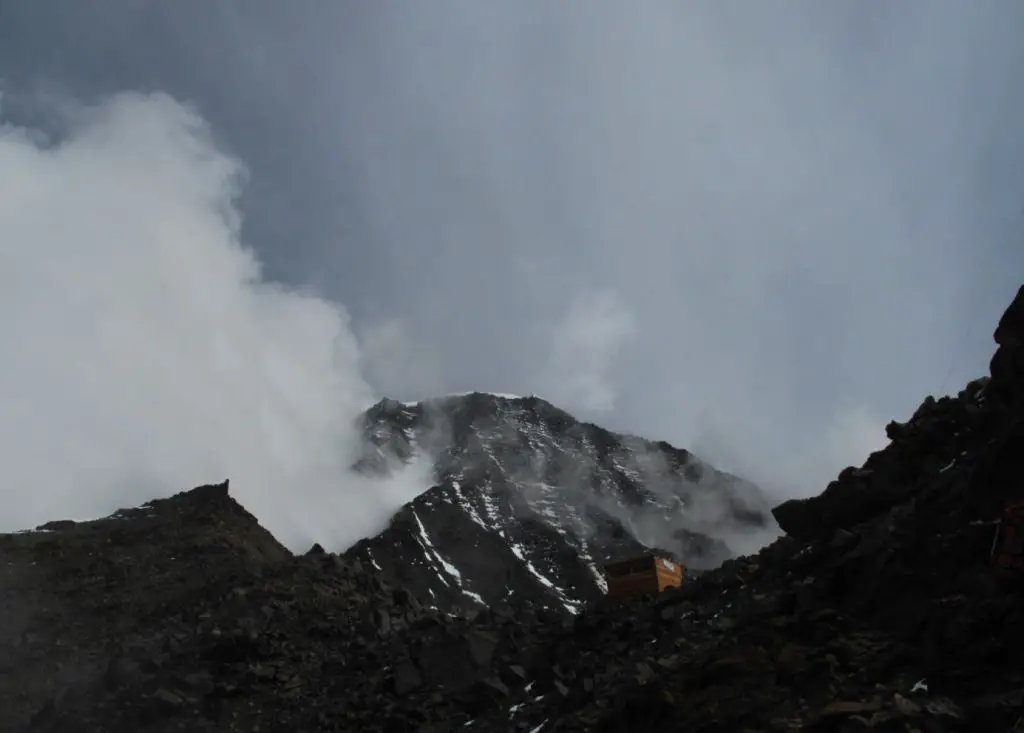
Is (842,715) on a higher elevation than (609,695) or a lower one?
lower

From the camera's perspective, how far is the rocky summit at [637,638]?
1697cm

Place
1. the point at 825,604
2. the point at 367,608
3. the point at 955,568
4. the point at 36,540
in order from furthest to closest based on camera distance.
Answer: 1. the point at 36,540
2. the point at 367,608
3. the point at 825,604
4. the point at 955,568

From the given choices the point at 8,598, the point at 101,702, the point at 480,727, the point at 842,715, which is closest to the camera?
the point at 842,715

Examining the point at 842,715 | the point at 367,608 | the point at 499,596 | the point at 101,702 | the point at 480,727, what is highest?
the point at 499,596

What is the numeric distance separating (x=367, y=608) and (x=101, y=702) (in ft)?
37.5

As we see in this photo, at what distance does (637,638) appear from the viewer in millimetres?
25531

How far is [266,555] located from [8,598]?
16.0 metres

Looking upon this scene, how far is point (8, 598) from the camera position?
4200 cm

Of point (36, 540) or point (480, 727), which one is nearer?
point (480, 727)

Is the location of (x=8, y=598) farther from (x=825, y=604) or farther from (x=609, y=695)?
(x=825, y=604)

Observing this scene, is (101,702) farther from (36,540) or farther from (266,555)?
(36,540)

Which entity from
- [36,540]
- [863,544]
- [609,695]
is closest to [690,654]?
[609,695]

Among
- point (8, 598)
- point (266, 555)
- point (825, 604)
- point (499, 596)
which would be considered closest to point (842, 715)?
point (825, 604)

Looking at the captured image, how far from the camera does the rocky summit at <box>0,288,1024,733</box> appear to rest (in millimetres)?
16969
